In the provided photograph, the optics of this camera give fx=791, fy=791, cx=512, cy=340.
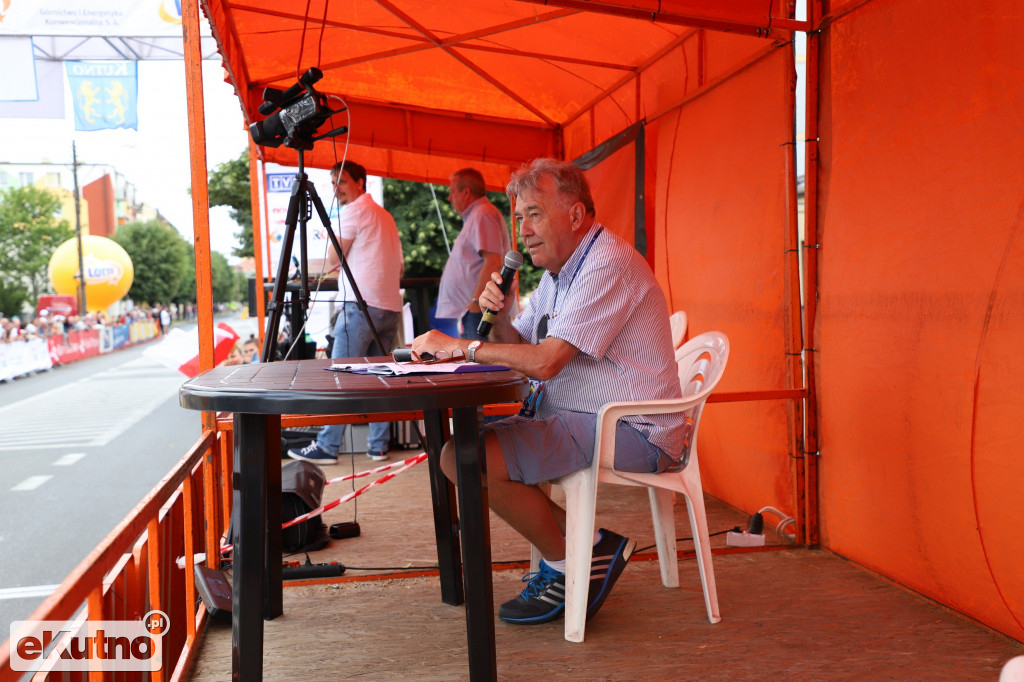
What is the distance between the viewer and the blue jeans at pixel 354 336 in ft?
14.5

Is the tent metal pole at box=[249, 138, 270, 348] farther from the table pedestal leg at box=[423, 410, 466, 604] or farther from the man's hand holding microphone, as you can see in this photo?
the man's hand holding microphone

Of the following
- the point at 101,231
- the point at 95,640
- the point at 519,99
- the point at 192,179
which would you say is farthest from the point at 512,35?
the point at 101,231

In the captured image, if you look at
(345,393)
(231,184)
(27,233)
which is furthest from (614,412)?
(27,233)

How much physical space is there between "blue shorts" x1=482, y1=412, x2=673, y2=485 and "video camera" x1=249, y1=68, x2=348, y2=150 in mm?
1798

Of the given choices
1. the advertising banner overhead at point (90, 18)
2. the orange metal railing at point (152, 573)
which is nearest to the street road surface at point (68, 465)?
the orange metal railing at point (152, 573)

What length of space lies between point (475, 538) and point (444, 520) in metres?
0.80

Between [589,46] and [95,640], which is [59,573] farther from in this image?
[589,46]

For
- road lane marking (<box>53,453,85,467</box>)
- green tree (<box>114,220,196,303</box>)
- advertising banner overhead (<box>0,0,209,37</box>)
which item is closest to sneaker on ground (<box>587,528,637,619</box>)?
road lane marking (<box>53,453,85,467</box>)

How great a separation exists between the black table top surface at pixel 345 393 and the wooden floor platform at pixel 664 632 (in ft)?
2.58

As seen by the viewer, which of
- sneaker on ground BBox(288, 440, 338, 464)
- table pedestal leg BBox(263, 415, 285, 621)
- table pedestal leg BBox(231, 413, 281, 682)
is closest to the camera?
table pedestal leg BBox(231, 413, 281, 682)

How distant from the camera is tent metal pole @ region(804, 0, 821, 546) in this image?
109 inches

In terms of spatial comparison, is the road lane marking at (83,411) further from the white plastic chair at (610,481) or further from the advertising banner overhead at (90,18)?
the white plastic chair at (610,481)

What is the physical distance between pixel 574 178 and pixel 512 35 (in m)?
2.28

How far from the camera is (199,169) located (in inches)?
102
